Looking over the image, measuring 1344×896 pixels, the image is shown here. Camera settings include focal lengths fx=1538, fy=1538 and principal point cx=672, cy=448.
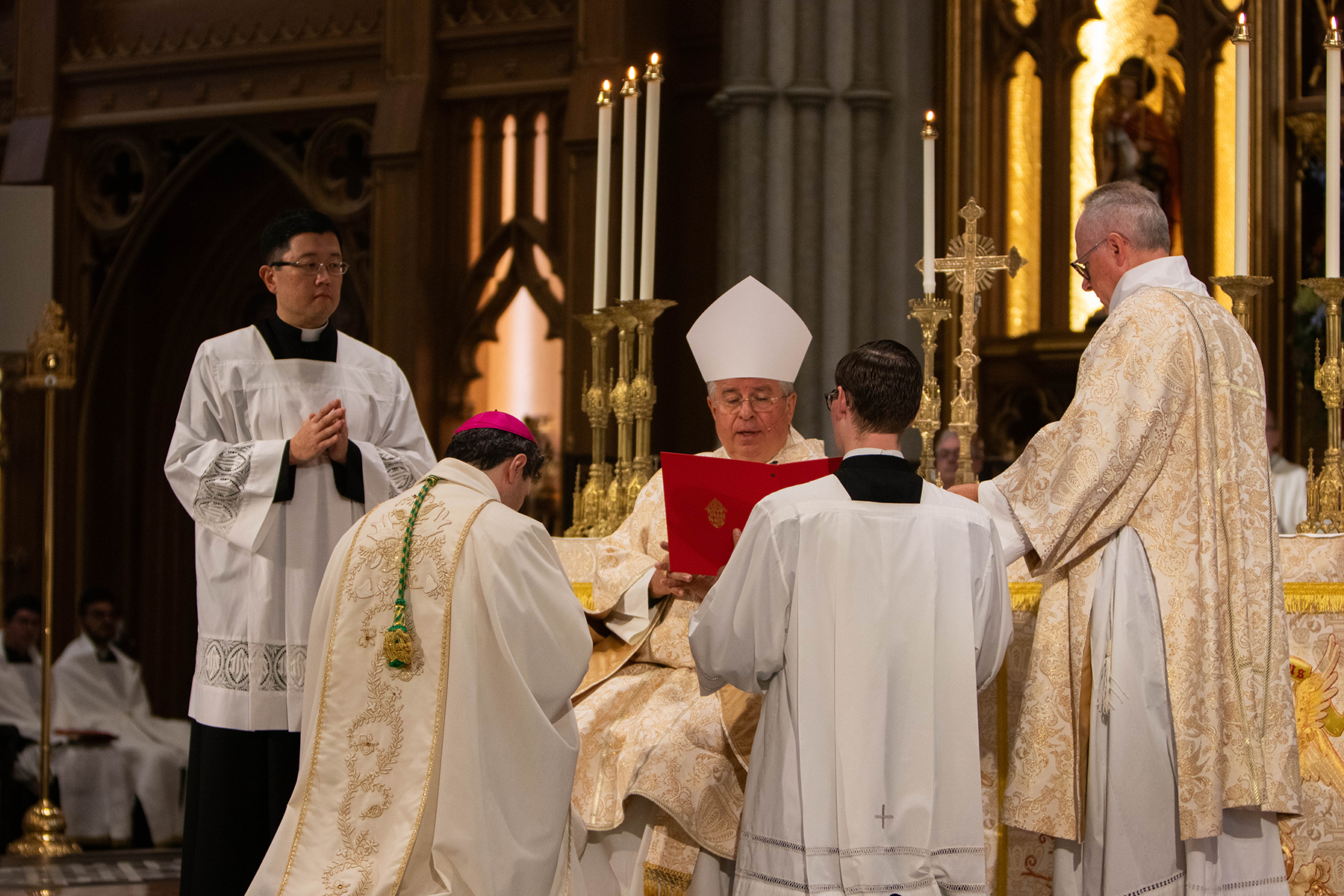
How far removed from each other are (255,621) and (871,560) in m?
1.61

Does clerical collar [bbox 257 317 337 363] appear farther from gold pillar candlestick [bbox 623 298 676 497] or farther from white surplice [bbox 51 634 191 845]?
white surplice [bbox 51 634 191 845]

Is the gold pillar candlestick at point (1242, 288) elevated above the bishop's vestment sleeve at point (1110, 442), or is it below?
above

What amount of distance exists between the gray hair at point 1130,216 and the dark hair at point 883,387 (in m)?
0.73

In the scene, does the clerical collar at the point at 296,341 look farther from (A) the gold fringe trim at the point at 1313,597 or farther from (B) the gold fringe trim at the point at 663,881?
(A) the gold fringe trim at the point at 1313,597

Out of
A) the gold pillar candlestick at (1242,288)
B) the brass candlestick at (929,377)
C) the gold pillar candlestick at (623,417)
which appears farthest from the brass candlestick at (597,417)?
the gold pillar candlestick at (1242,288)

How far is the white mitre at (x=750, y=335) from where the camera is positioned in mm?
4020

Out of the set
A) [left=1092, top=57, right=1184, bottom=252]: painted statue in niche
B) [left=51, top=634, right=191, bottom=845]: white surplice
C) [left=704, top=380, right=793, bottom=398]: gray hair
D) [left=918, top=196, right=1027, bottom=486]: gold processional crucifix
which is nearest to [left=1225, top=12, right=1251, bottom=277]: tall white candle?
[left=918, top=196, right=1027, bottom=486]: gold processional crucifix

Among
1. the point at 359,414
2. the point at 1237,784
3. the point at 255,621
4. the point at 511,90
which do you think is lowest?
the point at 1237,784

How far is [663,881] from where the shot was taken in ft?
11.9

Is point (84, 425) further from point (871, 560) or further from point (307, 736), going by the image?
point (871, 560)

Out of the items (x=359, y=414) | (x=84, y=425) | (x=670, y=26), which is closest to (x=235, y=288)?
(x=84, y=425)

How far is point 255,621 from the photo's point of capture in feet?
12.3

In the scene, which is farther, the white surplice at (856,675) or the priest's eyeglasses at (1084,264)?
the priest's eyeglasses at (1084,264)

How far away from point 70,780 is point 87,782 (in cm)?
7
